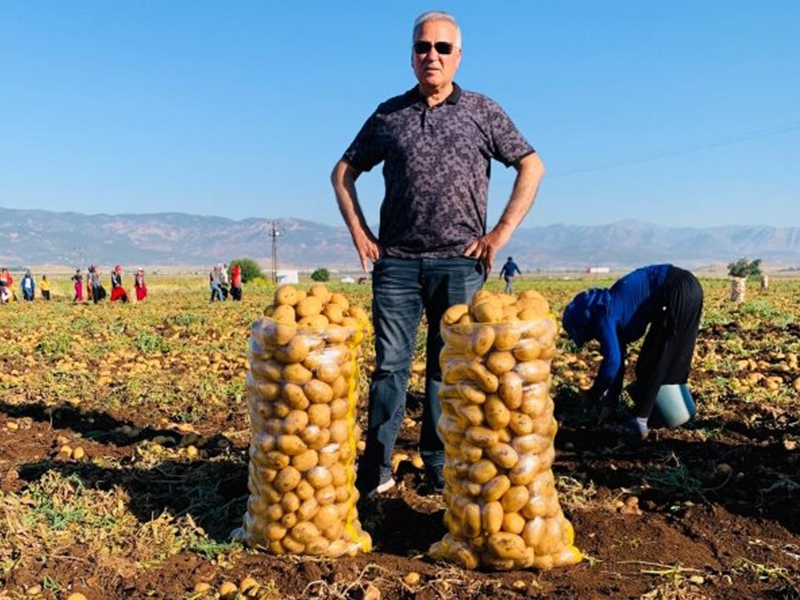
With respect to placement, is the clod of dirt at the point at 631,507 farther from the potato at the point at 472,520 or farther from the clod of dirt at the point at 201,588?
the clod of dirt at the point at 201,588

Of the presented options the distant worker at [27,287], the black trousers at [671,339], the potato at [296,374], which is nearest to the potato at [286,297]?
the potato at [296,374]

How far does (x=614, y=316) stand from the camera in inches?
188

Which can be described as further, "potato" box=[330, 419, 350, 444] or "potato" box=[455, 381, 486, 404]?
"potato" box=[330, 419, 350, 444]

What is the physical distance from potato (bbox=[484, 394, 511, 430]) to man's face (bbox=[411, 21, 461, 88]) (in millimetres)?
1517

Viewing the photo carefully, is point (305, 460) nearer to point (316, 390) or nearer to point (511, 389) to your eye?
point (316, 390)

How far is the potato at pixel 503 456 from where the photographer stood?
9.36ft

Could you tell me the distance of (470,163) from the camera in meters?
3.57

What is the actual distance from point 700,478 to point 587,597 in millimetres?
1669

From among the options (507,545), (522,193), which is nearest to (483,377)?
(507,545)

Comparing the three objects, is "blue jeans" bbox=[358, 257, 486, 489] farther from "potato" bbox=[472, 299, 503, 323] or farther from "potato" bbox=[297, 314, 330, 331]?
"potato" bbox=[472, 299, 503, 323]

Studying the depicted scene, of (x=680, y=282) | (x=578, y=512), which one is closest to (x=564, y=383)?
(x=680, y=282)

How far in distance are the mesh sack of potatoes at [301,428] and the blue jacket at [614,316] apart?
2059 millimetres

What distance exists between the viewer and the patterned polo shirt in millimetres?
3545

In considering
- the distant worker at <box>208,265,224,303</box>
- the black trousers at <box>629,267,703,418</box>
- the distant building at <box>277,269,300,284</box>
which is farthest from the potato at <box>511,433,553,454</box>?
the distant building at <box>277,269,300,284</box>
